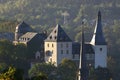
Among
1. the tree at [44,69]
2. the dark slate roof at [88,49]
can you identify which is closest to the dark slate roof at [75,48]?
the dark slate roof at [88,49]

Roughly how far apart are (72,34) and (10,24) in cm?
3101

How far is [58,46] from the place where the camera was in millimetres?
82688

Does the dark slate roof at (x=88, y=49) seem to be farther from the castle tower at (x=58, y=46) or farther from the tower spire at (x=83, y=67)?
the tower spire at (x=83, y=67)

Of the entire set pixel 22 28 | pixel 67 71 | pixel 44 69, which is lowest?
pixel 67 71

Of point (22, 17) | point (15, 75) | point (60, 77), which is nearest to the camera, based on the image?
point (15, 75)

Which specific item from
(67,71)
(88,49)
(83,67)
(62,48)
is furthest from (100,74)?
(62,48)

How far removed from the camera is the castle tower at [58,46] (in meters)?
82.2

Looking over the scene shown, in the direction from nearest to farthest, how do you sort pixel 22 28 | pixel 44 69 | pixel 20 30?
pixel 44 69 < pixel 20 30 < pixel 22 28

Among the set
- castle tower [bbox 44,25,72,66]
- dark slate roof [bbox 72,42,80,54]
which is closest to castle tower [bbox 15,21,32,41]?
castle tower [bbox 44,25,72,66]

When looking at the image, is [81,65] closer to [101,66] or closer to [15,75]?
[101,66]

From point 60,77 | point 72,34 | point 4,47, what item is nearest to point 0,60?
point 4,47

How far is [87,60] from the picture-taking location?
265ft

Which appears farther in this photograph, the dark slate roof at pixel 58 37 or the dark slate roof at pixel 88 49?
the dark slate roof at pixel 88 49

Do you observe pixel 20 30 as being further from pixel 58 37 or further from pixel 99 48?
pixel 99 48
